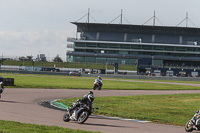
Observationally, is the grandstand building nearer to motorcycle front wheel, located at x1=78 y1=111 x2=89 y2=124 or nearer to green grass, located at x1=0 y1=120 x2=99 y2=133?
motorcycle front wheel, located at x1=78 y1=111 x2=89 y2=124

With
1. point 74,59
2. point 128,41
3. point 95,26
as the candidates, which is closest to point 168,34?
point 128,41

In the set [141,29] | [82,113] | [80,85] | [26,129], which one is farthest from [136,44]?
[26,129]

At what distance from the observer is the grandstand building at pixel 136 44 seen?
5079 inches

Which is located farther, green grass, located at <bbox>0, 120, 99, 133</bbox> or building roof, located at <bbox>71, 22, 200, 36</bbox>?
building roof, located at <bbox>71, 22, 200, 36</bbox>

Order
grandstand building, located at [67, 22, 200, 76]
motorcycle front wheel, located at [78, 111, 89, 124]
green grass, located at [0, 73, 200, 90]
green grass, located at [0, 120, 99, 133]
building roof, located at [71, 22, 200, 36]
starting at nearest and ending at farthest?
1. green grass, located at [0, 120, 99, 133]
2. motorcycle front wheel, located at [78, 111, 89, 124]
3. green grass, located at [0, 73, 200, 90]
4. grandstand building, located at [67, 22, 200, 76]
5. building roof, located at [71, 22, 200, 36]

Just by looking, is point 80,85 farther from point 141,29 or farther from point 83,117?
point 141,29

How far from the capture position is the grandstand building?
12900 cm

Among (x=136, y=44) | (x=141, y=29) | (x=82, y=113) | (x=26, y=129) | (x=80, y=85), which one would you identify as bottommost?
(x=80, y=85)

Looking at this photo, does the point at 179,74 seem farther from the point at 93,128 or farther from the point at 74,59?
the point at 93,128

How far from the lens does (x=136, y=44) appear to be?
131m

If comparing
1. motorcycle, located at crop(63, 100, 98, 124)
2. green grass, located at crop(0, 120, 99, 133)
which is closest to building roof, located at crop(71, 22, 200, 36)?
motorcycle, located at crop(63, 100, 98, 124)

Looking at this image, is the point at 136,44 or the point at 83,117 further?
the point at 136,44

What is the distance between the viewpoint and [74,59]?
5094 inches

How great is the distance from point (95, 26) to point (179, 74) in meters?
44.0
